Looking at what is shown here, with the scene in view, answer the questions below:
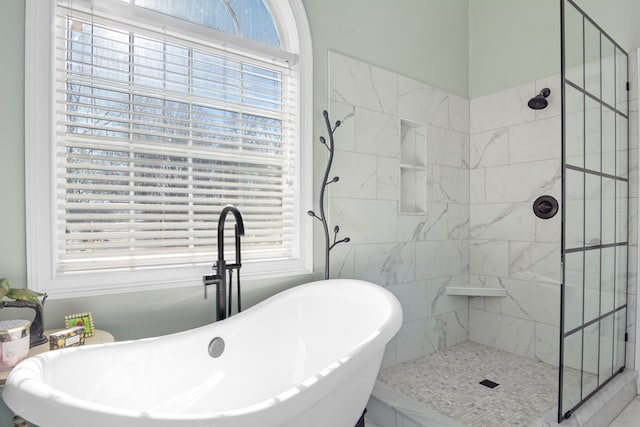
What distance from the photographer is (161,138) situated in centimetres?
175

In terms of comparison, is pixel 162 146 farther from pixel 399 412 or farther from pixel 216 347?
pixel 399 412

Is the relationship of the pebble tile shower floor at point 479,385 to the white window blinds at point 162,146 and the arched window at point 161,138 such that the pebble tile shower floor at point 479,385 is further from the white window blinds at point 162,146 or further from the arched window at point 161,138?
the white window blinds at point 162,146

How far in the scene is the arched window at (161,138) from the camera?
1.45 meters

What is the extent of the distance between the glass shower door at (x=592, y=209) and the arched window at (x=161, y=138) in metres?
1.35

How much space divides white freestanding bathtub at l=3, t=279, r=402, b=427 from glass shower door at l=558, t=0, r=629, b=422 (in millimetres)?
963

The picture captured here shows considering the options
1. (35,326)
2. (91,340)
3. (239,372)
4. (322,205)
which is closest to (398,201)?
(322,205)

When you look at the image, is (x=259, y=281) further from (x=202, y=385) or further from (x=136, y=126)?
(x=136, y=126)

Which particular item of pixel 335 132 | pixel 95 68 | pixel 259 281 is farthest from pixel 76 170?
pixel 335 132

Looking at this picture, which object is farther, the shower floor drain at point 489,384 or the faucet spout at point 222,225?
the shower floor drain at point 489,384

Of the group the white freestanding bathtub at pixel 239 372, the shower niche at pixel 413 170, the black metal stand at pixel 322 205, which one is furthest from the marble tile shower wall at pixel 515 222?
the white freestanding bathtub at pixel 239 372

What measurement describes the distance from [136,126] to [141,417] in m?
1.37

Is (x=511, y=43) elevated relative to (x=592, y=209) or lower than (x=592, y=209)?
elevated

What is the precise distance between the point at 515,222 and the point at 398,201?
0.98 m

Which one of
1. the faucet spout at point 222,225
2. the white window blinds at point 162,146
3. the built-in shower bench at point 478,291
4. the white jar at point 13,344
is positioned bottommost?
the built-in shower bench at point 478,291
